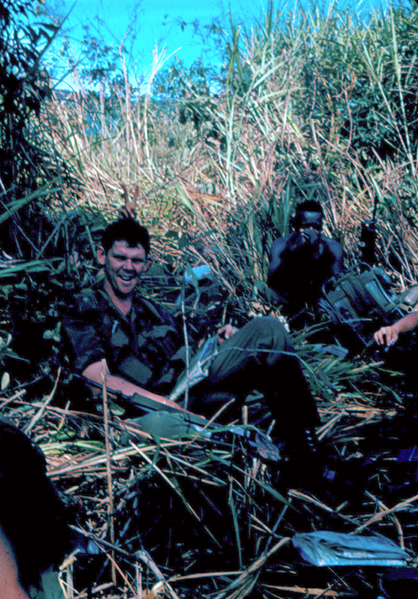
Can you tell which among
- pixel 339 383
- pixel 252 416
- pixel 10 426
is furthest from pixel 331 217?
pixel 10 426

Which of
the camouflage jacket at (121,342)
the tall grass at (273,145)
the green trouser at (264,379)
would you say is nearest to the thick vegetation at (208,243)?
the tall grass at (273,145)

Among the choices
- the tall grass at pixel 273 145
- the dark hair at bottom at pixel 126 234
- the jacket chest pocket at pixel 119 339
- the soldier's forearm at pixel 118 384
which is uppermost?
the tall grass at pixel 273 145

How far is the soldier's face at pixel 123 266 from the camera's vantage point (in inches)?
92.4

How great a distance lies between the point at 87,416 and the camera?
80.3 inches

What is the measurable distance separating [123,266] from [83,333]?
0.42 metres

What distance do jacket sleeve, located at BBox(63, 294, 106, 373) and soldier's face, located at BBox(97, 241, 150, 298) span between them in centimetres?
18

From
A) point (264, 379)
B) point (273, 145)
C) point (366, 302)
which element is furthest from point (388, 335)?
point (273, 145)

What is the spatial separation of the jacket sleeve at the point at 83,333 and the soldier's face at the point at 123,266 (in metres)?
0.18

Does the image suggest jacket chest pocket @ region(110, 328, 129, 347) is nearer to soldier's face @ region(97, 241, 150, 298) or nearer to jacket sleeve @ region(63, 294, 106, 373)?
jacket sleeve @ region(63, 294, 106, 373)

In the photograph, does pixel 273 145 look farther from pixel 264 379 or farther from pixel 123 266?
pixel 264 379

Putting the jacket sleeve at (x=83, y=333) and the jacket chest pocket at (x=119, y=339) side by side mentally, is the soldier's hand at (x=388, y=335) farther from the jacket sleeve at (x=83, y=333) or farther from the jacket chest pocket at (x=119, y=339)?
the jacket sleeve at (x=83, y=333)

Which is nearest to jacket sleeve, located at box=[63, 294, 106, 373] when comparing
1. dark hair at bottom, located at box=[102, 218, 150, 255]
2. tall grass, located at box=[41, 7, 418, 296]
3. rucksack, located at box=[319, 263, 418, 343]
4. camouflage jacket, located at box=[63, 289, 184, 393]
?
camouflage jacket, located at box=[63, 289, 184, 393]

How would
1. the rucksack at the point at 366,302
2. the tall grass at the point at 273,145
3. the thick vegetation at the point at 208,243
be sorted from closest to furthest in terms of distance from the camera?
the thick vegetation at the point at 208,243
the rucksack at the point at 366,302
the tall grass at the point at 273,145

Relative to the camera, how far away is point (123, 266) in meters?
2.34
